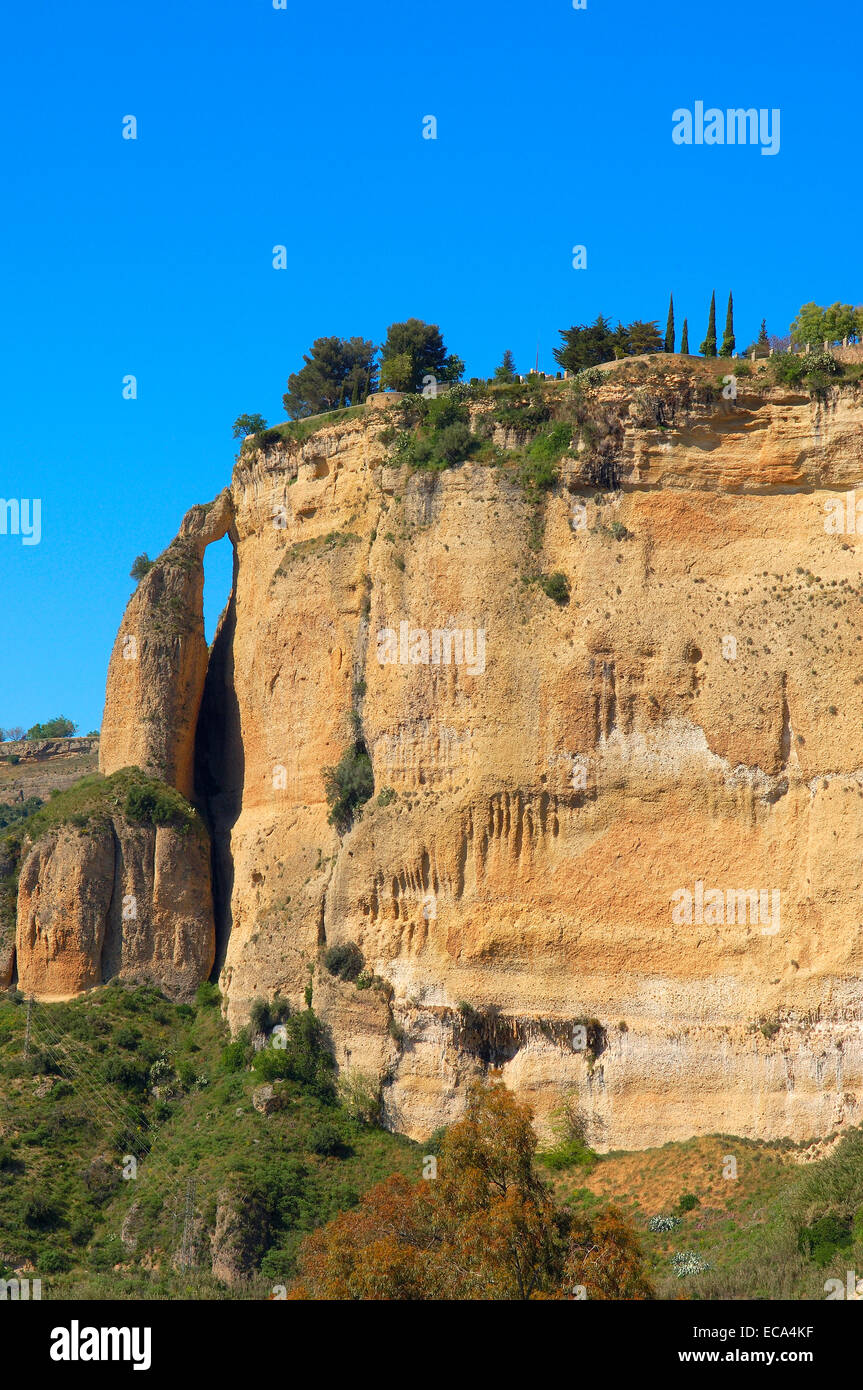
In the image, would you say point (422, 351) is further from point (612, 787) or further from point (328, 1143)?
point (328, 1143)

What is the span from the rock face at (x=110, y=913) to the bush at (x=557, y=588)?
13.7 meters

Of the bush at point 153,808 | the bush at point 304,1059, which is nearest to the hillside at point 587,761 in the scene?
the bush at point 304,1059

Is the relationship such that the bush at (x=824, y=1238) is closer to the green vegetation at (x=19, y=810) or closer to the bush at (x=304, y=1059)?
the bush at (x=304, y=1059)

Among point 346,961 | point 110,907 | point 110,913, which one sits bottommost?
point 346,961

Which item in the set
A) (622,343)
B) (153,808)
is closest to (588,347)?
(622,343)

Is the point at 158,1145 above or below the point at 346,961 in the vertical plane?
below

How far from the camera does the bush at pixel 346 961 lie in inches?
1642

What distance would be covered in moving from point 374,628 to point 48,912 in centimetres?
1247

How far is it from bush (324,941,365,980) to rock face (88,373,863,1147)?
0.73ft

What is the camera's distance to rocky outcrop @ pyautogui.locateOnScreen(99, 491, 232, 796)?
163 feet

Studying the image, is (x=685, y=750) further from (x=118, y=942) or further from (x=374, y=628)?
(x=118, y=942)

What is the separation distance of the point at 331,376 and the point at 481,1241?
33.1 metres

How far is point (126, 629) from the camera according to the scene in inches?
1986

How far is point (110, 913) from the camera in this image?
4747 centimetres
